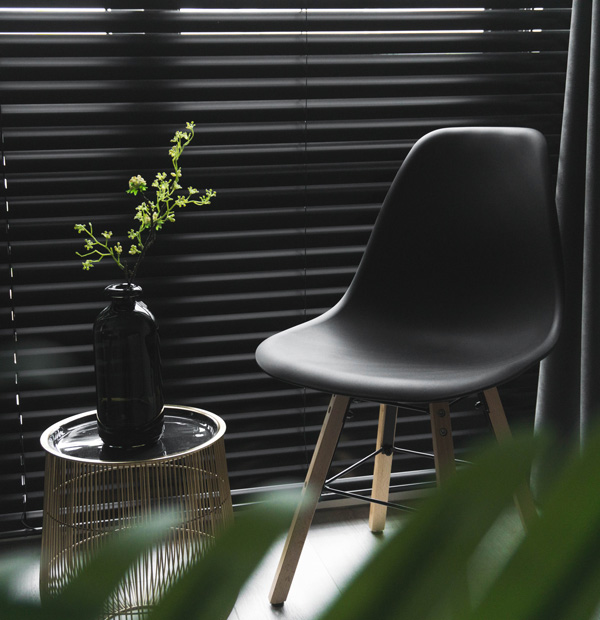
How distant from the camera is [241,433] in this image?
2.17 metres

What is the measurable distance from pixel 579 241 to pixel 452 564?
2.14 m

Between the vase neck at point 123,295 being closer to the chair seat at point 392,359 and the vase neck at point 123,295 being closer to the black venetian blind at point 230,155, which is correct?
the chair seat at point 392,359

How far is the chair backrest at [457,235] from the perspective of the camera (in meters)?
1.88

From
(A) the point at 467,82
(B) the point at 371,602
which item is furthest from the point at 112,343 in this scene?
(B) the point at 371,602

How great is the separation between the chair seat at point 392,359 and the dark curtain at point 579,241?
0.37 meters

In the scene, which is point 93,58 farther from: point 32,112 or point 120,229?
point 120,229

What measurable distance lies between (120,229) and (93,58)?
1.39 ft

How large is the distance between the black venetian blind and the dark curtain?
0.54 feet

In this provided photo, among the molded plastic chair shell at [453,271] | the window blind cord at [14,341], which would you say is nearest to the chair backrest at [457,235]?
the molded plastic chair shell at [453,271]

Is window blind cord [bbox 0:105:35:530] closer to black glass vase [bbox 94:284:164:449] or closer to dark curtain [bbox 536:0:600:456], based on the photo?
black glass vase [bbox 94:284:164:449]

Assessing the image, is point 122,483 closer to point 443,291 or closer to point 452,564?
point 443,291

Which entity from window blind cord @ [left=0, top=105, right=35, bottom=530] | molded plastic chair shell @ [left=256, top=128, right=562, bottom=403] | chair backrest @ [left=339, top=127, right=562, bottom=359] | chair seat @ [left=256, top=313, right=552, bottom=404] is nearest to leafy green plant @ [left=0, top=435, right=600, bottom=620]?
chair seat @ [left=256, top=313, right=552, bottom=404]

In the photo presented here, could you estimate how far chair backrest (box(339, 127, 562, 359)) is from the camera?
1.88m

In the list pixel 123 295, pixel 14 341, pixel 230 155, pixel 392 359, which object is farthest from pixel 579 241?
pixel 14 341
